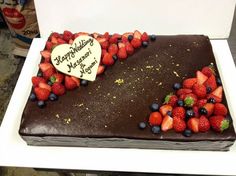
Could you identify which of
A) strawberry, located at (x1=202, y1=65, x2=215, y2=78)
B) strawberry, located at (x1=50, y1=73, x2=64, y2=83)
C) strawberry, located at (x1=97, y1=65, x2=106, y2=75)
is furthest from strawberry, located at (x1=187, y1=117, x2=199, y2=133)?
strawberry, located at (x1=50, y1=73, x2=64, y2=83)

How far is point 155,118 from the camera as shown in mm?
1207

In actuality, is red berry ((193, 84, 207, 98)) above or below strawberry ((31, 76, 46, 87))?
below

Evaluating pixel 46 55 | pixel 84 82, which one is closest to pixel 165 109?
pixel 84 82

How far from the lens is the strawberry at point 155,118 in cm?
121

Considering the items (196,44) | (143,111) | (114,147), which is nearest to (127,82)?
(143,111)

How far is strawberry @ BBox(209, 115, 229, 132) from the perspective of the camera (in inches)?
46.1

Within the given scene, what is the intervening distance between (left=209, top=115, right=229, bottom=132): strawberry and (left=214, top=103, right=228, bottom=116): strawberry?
3 cm

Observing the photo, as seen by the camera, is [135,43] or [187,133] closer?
[187,133]

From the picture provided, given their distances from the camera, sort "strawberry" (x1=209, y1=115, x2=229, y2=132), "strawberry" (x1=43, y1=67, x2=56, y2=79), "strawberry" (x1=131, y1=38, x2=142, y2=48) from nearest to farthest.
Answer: "strawberry" (x1=209, y1=115, x2=229, y2=132), "strawberry" (x1=43, y1=67, x2=56, y2=79), "strawberry" (x1=131, y1=38, x2=142, y2=48)

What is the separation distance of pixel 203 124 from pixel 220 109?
0.31ft

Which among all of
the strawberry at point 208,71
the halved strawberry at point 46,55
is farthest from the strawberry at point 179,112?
the halved strawberry at point 46,55

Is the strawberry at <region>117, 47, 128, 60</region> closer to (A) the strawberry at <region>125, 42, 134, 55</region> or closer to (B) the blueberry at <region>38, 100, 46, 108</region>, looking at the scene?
(A) the strawberry at <region>125, 42, 134, 55</region>

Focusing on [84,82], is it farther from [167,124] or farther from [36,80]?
[167,124]

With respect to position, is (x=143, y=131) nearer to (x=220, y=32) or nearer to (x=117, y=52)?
(x=117, y=52)
